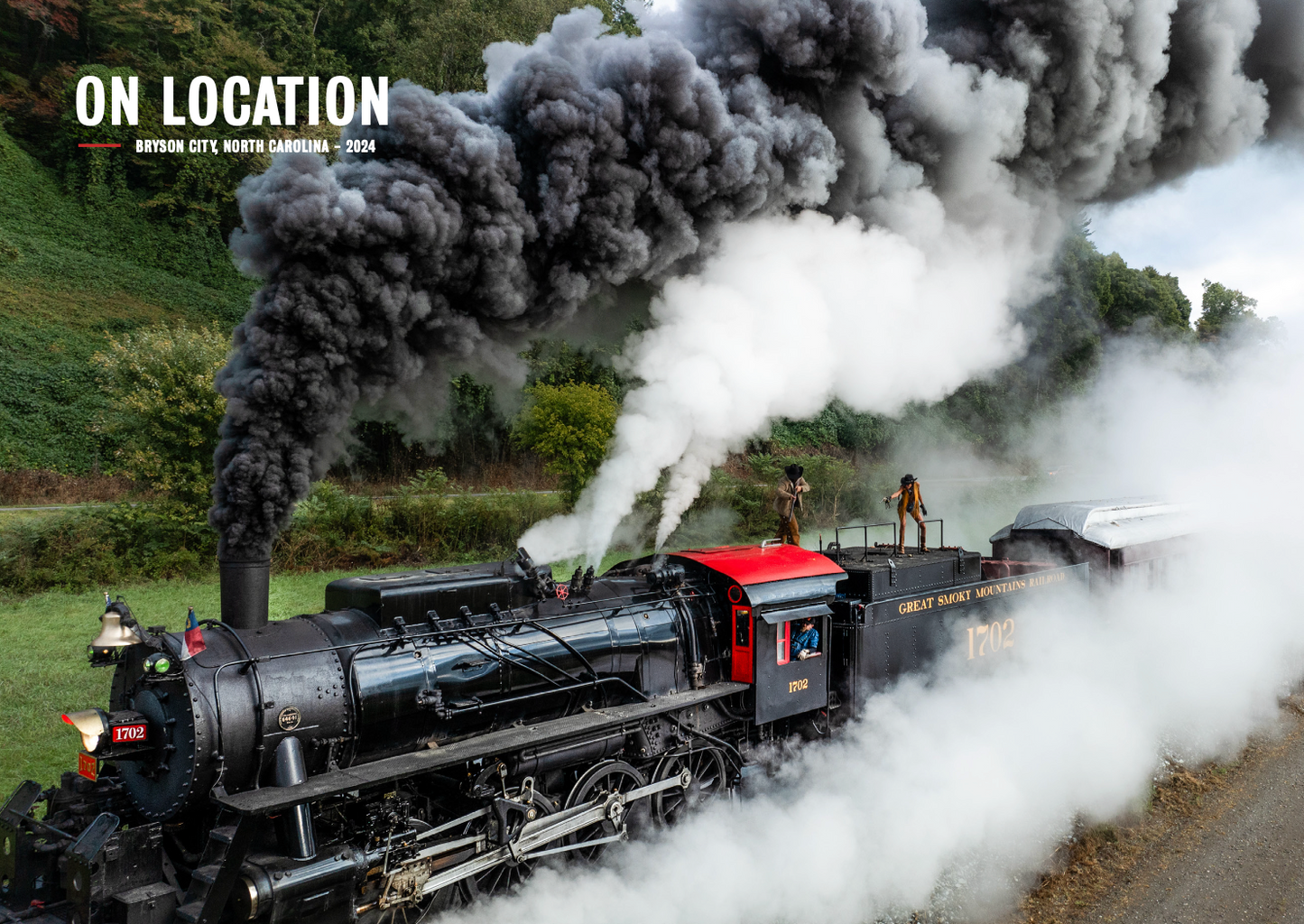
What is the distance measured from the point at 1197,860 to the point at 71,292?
101 feet

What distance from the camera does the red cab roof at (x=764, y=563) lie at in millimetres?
7500

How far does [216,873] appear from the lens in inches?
181

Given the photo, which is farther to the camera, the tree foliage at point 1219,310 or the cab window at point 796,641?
the tree foliage at point 1219,310

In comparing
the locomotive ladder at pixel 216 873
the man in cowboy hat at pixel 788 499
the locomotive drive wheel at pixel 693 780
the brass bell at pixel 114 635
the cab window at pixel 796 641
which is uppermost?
the man in cowboy hat at pixel 788 499

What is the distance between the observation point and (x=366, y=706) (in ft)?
17.5

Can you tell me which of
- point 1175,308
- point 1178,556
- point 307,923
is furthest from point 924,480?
point 307,923

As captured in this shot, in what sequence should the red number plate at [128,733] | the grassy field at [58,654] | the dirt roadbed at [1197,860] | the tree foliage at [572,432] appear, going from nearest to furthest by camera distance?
the red number plate at [128,733], the dirt roadbed at [1197,860], the grassy field at [58,654], the tree foliage at [572,432]

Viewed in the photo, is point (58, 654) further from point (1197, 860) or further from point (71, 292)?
point (71, 292)

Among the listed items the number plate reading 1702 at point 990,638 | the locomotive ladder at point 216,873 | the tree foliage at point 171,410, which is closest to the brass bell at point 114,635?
the locomotive ladder at point 216,873

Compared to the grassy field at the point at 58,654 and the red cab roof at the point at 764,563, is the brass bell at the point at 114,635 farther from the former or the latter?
the red cab roof at the point at 764,563

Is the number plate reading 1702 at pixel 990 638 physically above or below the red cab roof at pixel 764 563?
below

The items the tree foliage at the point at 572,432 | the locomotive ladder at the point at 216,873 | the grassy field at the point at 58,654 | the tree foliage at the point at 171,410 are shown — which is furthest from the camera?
the tree foliage at the point at 572,432

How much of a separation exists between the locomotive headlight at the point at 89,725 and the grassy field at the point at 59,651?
3.97m

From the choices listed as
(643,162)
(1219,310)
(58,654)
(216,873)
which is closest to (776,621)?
(216,873)
